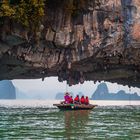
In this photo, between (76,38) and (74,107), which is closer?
(76,38)

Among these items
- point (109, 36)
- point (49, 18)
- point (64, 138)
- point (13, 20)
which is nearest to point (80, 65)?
point (109, 36)

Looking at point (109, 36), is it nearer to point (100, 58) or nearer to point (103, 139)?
point (100, 58)

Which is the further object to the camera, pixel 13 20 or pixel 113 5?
pixel 113 5

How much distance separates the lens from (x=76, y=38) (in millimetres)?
30766

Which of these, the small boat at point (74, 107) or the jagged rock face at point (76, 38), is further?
the small boat at point (74, 107)

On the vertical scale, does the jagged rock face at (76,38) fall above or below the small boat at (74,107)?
above

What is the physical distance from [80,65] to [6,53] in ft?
25.8

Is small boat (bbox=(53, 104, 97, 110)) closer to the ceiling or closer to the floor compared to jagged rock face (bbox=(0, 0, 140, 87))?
closer to the floor

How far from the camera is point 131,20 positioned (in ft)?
104

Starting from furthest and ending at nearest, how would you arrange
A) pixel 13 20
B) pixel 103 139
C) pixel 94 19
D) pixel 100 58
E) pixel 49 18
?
pixel 100 58, pixel 94 19, pixel 49 18, pixel 13 20, pixel 103 139

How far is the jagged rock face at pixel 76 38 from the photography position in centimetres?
2897

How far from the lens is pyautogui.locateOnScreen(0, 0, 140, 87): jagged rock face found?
2897 centimetres

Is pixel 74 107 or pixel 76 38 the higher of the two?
pixel 76 38

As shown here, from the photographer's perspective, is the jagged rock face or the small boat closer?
the jagged rock face
